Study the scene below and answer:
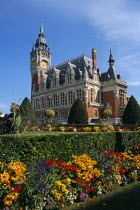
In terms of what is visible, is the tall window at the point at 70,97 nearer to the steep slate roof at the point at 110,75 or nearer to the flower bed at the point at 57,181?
the steep slate roof at the point at 110,75

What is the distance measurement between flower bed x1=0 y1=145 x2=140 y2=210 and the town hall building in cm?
3249

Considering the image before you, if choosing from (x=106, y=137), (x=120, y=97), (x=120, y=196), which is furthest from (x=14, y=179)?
(x=120, y=97)

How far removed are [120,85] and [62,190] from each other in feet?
129

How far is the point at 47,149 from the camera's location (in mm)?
6742

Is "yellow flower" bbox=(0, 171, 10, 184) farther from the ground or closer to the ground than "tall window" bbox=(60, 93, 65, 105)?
closer to the ground

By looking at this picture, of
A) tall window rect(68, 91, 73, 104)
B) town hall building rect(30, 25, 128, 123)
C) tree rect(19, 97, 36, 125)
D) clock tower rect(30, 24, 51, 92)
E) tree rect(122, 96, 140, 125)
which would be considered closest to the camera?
tree rect(19, 97, 36, 125)

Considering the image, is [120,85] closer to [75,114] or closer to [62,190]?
[75,114]

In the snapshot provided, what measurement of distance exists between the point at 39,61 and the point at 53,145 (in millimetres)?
50709

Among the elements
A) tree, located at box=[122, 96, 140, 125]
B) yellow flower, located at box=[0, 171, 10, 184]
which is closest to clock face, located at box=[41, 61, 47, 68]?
tree, located at box=[122, 96, 140, 125]

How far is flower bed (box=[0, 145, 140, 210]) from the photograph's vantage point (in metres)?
4.62

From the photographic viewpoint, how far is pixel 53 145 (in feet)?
22.7

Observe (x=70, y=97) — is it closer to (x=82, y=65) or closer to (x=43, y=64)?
(x=82, y=65)

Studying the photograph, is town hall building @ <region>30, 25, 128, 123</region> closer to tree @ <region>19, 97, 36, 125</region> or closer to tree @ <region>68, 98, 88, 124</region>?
tree @ <region>68, 98, 88, 124</region>

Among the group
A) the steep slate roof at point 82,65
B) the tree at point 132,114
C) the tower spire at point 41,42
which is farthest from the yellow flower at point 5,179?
the tower spire at point 41,42
